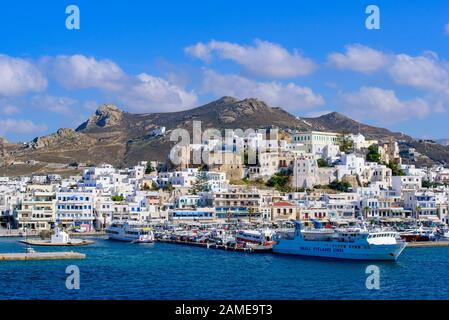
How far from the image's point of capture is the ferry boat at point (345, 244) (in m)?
29.4

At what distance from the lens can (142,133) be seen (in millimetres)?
101250

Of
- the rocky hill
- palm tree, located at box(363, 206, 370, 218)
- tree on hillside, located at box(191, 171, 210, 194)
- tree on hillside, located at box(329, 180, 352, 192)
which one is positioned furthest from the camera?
the rocky hill

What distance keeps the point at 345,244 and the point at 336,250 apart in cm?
56

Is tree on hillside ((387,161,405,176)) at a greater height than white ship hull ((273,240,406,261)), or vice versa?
tree on hillside ((387,161,405,176))

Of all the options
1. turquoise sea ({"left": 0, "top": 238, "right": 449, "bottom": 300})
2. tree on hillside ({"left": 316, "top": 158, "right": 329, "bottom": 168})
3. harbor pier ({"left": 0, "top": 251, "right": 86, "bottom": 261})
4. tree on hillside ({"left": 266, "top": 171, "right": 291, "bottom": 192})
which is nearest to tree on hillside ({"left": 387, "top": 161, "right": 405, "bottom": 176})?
tree on hillside ({"left": 316, "top": 158, "right": 329, "bottom": 168})

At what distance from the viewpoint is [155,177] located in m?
54.8

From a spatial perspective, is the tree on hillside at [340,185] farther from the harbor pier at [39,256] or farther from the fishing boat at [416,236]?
the harbor pier at [39,256]

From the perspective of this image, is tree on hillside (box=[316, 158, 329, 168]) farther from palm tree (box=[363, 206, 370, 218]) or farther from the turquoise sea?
the turquoise sea

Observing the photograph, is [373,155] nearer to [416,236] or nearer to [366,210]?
[366,210]

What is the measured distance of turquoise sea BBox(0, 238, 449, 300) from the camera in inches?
776

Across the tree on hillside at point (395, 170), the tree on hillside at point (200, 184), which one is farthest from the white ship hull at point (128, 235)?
the tree on hillside at point (395, 170)

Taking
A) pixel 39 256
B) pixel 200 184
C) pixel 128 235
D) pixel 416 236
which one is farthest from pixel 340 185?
pixel 39 256

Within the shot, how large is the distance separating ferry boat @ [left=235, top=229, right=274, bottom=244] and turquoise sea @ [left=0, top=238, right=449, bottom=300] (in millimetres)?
3403
